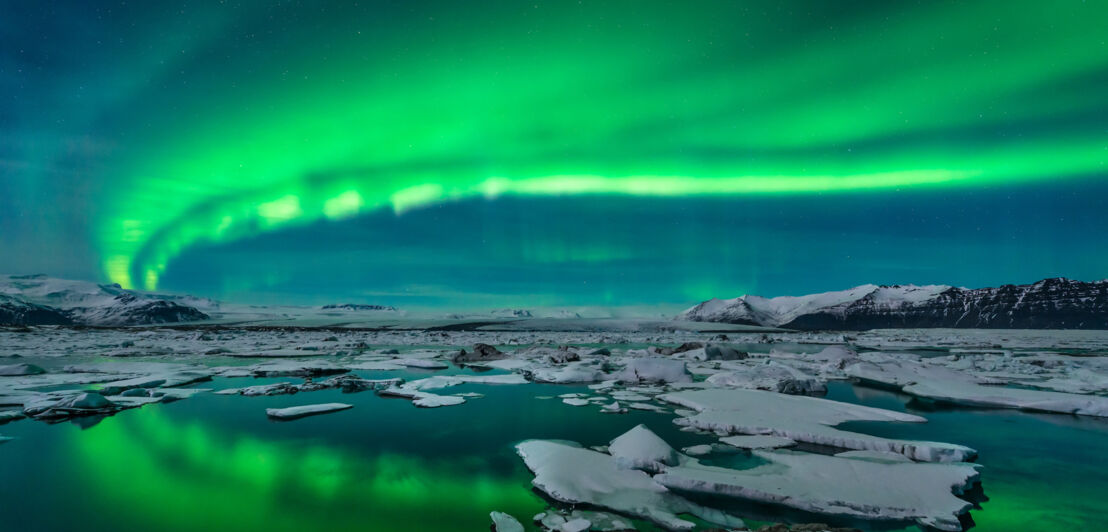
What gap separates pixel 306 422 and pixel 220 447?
1.77m

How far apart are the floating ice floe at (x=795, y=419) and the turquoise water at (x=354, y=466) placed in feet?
1.52

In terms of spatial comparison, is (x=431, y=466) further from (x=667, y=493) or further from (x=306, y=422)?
(x=306, y=422)

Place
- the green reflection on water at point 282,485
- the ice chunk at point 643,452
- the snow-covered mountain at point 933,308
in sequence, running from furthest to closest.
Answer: the snow-covered mountain at point 933,308 < the ice chunk at point 643,452 < the green reflection on water at point 282,485

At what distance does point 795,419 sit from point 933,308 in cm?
18601

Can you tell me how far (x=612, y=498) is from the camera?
4.95 m

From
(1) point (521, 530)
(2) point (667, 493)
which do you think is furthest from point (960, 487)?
(1) point (521, 530)

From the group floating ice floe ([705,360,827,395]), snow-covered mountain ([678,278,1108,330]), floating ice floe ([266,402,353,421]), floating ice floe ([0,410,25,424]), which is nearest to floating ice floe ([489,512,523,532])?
floating ice floe ([266,402,353,421])

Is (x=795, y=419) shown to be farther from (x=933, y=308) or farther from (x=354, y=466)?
(x=933, y=308)

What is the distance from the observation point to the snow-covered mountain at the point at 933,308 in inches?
5448

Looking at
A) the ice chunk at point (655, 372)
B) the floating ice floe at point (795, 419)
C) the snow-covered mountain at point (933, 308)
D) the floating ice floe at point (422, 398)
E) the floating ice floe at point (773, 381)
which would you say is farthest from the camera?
the snow-covered mountain at point (933, 308)

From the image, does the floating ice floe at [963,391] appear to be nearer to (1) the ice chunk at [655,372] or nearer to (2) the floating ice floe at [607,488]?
(1) the ice chunk at [655,372]

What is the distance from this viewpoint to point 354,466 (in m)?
6.39

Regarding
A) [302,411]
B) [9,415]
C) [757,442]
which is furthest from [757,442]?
[9,415]

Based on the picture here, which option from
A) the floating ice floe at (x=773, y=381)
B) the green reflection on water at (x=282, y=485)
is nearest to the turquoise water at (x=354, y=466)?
the green reflection on water at (x=282, y=485)
